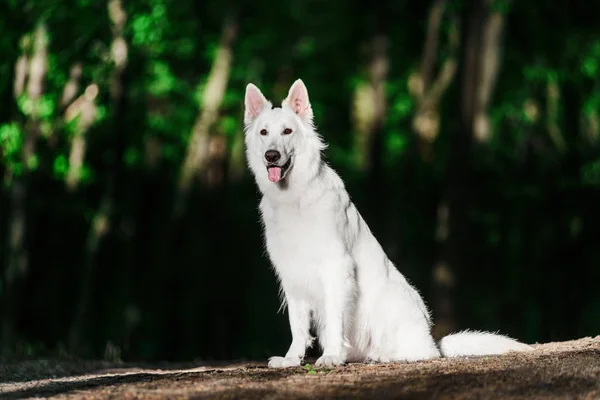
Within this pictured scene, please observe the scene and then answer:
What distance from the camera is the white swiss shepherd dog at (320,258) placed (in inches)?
358

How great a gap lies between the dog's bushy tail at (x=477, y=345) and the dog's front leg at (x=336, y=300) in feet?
5.19

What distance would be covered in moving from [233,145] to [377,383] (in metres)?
18.5

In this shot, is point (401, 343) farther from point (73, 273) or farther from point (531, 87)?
point (73, 273)

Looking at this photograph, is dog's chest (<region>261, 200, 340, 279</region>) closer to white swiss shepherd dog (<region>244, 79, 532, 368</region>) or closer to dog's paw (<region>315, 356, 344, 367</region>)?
white swiss shepherd dog (<region>244, 79, 532, 368</region>)

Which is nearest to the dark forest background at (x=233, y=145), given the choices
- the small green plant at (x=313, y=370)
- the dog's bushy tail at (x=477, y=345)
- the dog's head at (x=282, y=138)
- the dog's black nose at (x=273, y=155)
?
the dog's bushy tail at (x=477, y=345)

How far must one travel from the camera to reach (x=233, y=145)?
2558cm

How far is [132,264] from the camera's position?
25.1 m

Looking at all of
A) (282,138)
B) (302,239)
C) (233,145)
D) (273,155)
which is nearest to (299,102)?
(282,138)

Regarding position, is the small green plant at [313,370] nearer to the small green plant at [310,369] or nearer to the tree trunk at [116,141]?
the small green plant at [310,369]

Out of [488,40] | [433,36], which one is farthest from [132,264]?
[488,40]

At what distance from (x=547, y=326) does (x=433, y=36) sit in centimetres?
791

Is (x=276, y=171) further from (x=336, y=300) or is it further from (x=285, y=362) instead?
(x=285, y=362)

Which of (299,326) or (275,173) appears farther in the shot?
(299,326)

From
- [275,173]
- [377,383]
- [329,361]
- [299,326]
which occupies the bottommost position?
[377,383]
